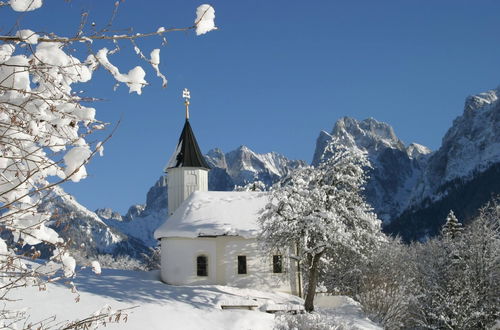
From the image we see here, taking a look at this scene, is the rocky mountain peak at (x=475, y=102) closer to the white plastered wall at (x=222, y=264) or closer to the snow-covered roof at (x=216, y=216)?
the snow-covered roof at (x=216, y=216)

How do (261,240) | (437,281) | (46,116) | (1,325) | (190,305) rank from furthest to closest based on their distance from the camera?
(437,281) < (261,240) < (190,305) < (1,325) < (46,116)

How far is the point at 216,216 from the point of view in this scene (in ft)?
93.3

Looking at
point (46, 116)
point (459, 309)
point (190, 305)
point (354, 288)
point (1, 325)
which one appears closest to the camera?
point (46, 116)

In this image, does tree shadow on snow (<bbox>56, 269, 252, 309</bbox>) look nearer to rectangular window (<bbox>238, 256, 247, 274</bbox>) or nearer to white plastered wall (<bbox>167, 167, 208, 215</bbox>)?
rectangular window (<bbox>238, 256, 247, 274</bbox>)

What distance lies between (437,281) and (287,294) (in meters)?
10.2

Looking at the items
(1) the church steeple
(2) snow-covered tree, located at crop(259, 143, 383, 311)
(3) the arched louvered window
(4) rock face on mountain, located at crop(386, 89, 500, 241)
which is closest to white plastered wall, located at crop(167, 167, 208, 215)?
(1) the church steeple

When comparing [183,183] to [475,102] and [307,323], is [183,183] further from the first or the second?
[475,102]

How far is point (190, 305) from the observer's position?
72.5ft

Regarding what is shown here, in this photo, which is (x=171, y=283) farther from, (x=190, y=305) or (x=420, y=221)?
(x=420, y=221)

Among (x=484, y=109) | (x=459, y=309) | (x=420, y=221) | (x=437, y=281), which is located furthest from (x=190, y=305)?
(x=484, y=109)

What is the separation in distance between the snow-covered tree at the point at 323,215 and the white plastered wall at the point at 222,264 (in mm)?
2618

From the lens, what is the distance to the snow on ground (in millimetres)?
18719

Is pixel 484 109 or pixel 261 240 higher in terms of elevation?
pixel 484 109

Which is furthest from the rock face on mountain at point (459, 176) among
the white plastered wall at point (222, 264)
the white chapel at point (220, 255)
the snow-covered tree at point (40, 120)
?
the snow-covered tree at point (40, 120)
